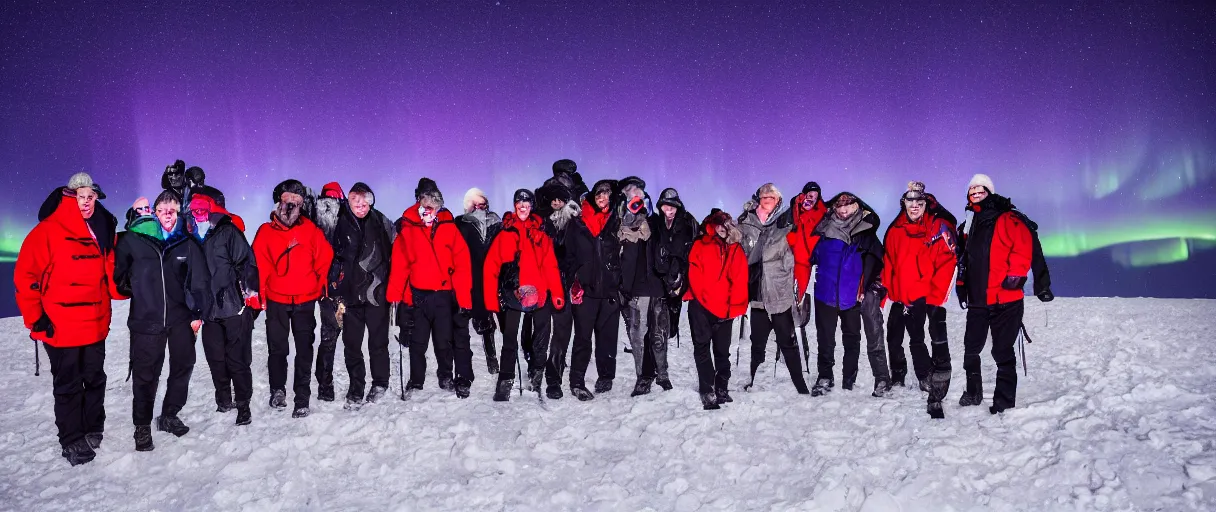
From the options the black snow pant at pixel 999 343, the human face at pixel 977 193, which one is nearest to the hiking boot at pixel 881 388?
the black snow pant at pixel 999 343

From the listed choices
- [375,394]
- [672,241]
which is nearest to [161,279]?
[375,394]

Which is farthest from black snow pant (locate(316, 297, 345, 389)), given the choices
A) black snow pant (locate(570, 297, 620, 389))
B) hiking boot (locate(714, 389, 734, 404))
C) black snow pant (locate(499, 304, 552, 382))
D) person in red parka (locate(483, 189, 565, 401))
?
hiking boot (locate(714, 389, 734, 404))

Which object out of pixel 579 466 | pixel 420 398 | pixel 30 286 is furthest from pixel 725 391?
pixel 30 286

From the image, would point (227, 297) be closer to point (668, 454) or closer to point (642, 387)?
point (642, 387)

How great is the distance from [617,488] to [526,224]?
3.34 meters

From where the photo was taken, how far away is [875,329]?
24.0 feet

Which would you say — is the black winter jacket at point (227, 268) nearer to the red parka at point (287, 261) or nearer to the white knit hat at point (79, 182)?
the red parka at point (287, 261)

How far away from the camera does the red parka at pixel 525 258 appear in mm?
7070

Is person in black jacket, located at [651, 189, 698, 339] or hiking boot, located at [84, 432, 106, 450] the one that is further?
person in black jacket, located at [651, 189, 698, 339]

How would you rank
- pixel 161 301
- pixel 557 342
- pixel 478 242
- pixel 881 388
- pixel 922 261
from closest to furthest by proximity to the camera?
pixel 161 301
pixel 922 261
pixel 881 388
pixel 557 342
pixel 478 242

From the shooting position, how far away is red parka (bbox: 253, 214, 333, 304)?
6.72m

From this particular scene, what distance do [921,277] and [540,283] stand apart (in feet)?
13.9

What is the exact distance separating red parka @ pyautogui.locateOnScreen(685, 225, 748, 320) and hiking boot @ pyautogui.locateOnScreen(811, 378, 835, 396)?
53.8 inches

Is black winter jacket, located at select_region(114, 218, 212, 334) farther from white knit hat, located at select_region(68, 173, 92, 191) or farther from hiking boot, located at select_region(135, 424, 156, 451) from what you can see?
hiking boot, located at select_region(135, 424, 156, 451)
